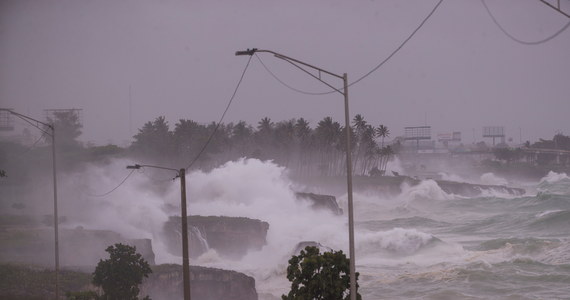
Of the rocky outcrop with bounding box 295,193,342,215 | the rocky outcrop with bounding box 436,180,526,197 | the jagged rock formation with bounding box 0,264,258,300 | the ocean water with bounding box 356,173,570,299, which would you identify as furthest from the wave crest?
the rocky outcrop with bounding box 436,180,526,197

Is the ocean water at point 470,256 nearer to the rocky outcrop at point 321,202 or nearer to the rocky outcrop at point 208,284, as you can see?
the rocky outcrop at point 321,202

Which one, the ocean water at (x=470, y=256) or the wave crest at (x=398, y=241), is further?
the wave crest at (x=398, y=241)

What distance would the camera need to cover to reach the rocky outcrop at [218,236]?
52.5 metres

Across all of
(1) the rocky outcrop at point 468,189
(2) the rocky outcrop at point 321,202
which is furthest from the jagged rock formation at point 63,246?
(1) the rocky outcrop at point 468,189

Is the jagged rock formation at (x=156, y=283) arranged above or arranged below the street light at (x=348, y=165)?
below

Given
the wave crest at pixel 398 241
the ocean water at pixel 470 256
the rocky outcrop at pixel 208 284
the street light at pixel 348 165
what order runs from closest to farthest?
the street light at pixel 348 165, the rocky outcrop at pixel 208 284, the ocean water at pixel 470 256, the wave crest at pixel 398 241

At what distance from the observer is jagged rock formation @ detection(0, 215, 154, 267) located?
130ft

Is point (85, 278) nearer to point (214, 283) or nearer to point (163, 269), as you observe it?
point (163, 269)

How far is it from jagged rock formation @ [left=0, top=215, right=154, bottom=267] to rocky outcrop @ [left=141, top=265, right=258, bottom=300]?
7.40m

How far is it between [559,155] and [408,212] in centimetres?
10030

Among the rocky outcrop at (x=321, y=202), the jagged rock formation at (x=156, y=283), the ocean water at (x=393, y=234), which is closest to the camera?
the jagged rock formation at (x=156, y=283)

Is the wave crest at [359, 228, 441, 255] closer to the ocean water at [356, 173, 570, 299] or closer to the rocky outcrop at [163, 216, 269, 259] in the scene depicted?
the ocean water at [356, 173, 570, 299]

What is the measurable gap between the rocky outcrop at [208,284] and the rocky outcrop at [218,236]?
16760 millimetres

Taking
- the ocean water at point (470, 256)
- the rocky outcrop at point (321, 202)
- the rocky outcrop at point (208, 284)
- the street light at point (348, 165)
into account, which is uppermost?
the street light at point (348, 165)
